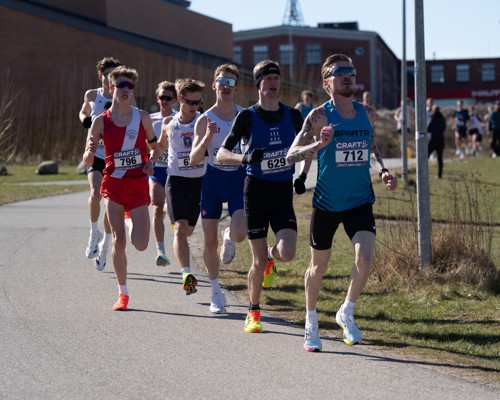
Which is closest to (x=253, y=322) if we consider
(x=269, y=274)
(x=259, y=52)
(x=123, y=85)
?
(x=269, y=274)

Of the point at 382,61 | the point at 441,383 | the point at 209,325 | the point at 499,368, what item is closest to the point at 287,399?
the point at 441,383

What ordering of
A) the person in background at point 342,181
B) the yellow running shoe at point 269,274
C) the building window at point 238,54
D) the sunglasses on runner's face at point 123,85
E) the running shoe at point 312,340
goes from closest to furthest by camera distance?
the running shoe at point 312,340, the person in background at point 342,181, the sunglasses on runner's face at point 123,85, the yellow running shoe at point 269,274, the building window at point 238,54

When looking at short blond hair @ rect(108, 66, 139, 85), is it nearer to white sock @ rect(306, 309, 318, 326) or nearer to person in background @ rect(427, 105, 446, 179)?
white sock @ rect(306, 309, 318, 326)

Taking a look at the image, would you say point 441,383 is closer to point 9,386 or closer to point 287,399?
point 287,399

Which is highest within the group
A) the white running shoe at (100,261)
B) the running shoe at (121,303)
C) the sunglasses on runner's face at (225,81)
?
the sunglasses on runner's face at (225,81)

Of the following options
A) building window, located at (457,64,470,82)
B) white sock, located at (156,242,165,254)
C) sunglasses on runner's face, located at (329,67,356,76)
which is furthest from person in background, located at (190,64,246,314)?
building window, located at (457,64,470,82)

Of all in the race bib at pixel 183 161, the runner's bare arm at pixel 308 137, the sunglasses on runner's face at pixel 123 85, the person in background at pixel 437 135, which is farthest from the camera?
the person in background at pixel 437 135

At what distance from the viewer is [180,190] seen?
10062 mm

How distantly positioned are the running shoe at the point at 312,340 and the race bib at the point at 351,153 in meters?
1.20

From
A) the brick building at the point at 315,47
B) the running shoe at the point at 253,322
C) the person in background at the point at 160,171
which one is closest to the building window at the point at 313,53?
the brick building at the point at 315,47

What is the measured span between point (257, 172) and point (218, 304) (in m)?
1.44

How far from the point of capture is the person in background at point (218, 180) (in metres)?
9.14

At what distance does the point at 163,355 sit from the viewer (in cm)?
730

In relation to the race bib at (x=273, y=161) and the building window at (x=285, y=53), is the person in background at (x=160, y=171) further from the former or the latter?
the building window at (x=285, y=53)
